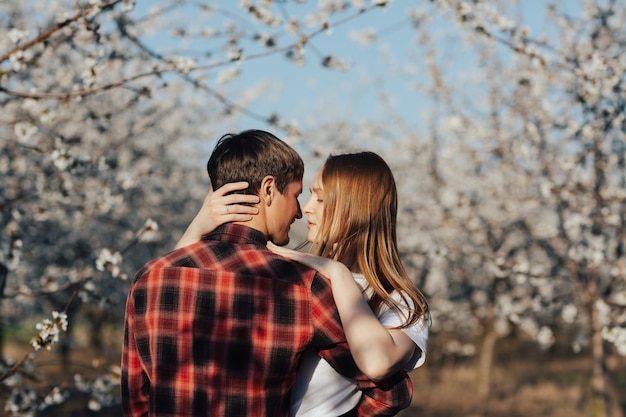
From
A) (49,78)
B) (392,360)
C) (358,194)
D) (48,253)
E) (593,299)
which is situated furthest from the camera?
(48,253)

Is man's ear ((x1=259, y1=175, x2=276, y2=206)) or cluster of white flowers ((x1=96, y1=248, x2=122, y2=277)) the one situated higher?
man's ear ((x1=259, y1=175, x2=276, y2=206))

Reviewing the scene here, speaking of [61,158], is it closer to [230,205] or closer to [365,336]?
[230,205]

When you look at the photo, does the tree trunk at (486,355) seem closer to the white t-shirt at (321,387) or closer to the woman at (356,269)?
the woman at (356,269)

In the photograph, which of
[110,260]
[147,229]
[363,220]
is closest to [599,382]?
[147,229]

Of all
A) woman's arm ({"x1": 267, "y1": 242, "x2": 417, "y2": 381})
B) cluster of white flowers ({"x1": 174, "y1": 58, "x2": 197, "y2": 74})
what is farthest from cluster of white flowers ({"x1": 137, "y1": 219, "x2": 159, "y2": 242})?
woman's arm ({"x1": 267, "y1": 242, "x2": 417, "y2": 381})

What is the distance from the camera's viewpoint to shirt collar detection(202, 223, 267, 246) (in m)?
1.83

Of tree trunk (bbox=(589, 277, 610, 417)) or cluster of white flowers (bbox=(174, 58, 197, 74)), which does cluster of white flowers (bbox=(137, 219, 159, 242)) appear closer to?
cluster of white flowers (bbox=(174, 58, 197, 74))

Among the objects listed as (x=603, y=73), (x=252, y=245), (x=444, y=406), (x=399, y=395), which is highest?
(x=603, y=73)

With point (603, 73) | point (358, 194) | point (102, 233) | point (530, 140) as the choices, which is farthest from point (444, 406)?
point (358, 194)

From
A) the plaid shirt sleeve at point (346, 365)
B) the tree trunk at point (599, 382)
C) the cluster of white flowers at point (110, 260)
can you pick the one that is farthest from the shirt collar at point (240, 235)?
the tree trunk at point (599, 382)

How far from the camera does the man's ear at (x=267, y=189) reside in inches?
71.2

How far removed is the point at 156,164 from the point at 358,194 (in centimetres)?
1201

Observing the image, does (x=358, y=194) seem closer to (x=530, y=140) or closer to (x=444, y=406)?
(x=530, y=140)

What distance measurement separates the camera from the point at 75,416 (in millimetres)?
10102
